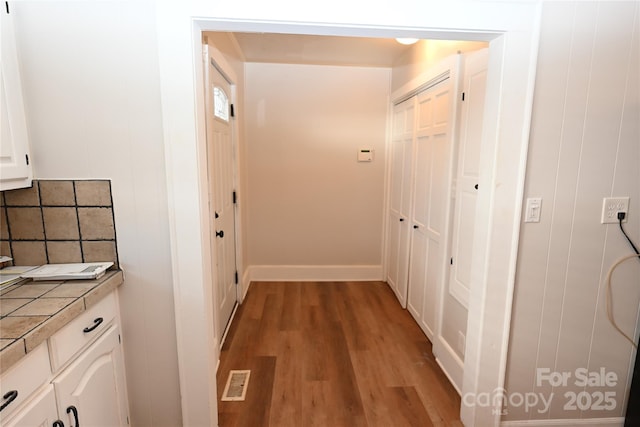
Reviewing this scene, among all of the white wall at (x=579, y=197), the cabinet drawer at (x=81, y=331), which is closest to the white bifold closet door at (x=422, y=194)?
the white wall at (x=579, y=197)

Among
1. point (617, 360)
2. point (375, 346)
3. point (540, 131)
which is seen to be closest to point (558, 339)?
point (617, 360)

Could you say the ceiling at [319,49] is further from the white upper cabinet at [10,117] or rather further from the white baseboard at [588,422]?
the white baseboard at [588,422]

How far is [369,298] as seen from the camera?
3.36 meters

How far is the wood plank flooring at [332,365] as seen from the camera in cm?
183

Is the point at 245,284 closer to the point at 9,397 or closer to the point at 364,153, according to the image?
the point at 364,153

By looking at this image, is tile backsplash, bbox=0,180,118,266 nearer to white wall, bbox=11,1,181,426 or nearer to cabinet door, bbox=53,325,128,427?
white wall, bbox=11,1,181,426

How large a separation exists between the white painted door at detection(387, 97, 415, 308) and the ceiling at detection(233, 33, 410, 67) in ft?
1.70

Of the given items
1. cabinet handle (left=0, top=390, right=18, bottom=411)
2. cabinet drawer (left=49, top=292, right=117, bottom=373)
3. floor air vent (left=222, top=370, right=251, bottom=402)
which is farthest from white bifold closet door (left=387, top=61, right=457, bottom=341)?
cabinet handle (left=0, top=390, right=18, bottom=411)

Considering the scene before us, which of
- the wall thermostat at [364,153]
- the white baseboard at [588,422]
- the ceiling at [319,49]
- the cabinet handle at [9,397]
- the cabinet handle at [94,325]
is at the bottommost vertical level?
the white baseboard at [588,422]

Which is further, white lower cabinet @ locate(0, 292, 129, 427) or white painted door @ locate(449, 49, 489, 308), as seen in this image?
white painted door @ locate(449, 49, 489, 308)

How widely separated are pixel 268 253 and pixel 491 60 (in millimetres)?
2929

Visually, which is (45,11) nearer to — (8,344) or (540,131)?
(8,344)

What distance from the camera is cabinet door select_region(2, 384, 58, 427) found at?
3.06 feet

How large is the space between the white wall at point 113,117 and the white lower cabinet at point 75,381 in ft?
0.51
